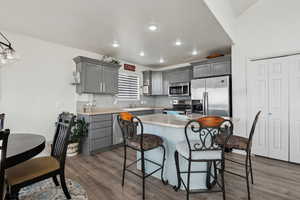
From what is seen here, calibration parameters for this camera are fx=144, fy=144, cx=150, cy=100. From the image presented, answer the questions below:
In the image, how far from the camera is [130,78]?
5.11m

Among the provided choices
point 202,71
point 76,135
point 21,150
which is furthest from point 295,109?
point 76,135

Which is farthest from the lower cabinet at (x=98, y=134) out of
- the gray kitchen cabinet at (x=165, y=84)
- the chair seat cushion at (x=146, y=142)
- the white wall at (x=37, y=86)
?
the gray kitchen cabinet at (x=165, y=84)

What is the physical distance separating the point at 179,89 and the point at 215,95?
1352 millimetres

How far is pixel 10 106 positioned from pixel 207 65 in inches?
178

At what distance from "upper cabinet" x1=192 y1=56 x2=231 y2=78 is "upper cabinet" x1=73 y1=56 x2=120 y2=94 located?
7.73 ft

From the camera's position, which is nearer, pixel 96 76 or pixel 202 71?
pixel 96 76

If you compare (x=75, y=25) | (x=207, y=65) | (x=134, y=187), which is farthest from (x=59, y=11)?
(x=207, y=65)

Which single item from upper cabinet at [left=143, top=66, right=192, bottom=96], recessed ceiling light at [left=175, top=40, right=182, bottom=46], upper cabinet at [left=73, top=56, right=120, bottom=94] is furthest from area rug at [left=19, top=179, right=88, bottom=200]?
upper cabinet at [left=143, top=66, right=192, bottom=96]

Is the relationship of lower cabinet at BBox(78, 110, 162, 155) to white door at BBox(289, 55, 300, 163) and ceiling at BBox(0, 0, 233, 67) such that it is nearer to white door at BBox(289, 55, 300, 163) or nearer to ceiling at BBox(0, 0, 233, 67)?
ceiling at BBox(0, 0, 233, 67)

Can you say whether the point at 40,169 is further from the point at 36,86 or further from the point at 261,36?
the point at 261,36

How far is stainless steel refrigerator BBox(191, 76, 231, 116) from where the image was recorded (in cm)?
346

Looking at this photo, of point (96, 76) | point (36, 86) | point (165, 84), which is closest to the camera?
point (36, 86)

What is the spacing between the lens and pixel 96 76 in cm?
372

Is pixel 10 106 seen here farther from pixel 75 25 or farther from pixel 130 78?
pixel 130 78
